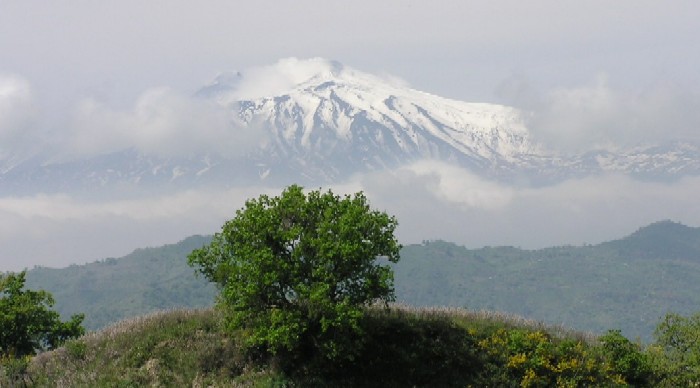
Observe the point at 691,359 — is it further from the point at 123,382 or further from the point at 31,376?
the point at 31,376

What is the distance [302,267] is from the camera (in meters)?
26.8

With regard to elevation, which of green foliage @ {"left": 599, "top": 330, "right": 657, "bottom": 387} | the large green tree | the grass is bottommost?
green foliage @ {"left": 599, "top": 330, "right": 657, "bottom": 387}

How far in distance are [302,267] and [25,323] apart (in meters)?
22.8

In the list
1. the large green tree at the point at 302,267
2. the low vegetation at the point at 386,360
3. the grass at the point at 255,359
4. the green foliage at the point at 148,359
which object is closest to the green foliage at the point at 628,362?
the low vegetation at the point at 386,360

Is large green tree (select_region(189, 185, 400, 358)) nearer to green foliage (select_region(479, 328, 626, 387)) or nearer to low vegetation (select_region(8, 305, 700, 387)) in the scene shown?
low vegetation (select_region(8, 305, 700, 387))

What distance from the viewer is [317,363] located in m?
27.1

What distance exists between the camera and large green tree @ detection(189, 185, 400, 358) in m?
25.2

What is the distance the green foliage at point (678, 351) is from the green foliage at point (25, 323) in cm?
3311

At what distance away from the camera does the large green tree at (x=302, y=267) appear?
25250 mm

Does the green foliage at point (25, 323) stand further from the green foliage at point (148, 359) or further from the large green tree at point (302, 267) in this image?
the large green tree at point (302, 267)

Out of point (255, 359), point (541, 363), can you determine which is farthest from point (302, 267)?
point (541, 363)

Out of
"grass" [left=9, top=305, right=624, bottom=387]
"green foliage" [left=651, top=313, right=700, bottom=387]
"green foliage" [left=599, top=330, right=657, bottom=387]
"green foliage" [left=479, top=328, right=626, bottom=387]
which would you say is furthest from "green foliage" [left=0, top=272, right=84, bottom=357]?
"green foliage" [left=651, top=313, right=700, bottom=387]

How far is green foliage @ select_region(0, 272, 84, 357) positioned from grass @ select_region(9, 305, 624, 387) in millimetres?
9504

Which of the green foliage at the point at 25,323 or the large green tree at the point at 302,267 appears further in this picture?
the green foliage at the point at 25,323
